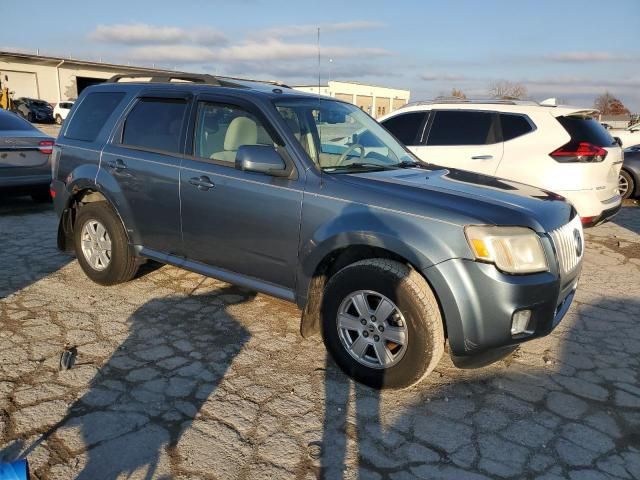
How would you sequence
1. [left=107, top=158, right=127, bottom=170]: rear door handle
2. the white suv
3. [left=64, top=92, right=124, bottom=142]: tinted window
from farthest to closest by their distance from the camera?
1. the white suv
2. [left=64, top=92, right=124, bottom=142]: tinted window
3. [left=107, top=158, right=127, bottom=170]: rear door handle

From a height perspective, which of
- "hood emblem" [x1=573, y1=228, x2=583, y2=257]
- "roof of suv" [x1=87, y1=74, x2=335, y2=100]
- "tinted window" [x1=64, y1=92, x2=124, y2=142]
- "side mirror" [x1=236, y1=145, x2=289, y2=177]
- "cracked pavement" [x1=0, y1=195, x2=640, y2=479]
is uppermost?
"roof of suv" [x1=87, y1=74, x2=335, y2=100]

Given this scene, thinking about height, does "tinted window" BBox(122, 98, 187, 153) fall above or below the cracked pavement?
above

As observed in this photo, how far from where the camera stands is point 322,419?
296 centimetres

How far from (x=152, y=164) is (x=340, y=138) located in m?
1.56

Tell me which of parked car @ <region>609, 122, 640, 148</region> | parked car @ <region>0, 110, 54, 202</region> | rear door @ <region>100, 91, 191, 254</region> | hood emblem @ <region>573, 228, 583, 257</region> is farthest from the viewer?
parked car @ <region>609, 122, 640, 148</region>

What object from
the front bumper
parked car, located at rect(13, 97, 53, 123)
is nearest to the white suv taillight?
the front bumper

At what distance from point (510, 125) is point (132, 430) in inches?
224

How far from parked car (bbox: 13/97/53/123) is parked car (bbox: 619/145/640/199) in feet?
110

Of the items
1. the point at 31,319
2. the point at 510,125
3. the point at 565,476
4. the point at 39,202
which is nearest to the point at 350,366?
the point at 565,476

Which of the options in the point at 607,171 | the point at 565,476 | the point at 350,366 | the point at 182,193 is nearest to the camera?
the point at 565,476

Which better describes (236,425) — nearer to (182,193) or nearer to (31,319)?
(182,193)

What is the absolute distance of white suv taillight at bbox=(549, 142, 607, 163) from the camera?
6.16 m

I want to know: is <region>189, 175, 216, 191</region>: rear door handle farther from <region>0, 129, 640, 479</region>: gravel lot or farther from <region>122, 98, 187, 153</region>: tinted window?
<region>0, 129, 640, 479</region>: gravel lot

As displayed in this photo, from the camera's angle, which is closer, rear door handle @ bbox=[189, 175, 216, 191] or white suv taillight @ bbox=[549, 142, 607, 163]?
rear door handle @ bbox=[189, 175, 216, 191]
